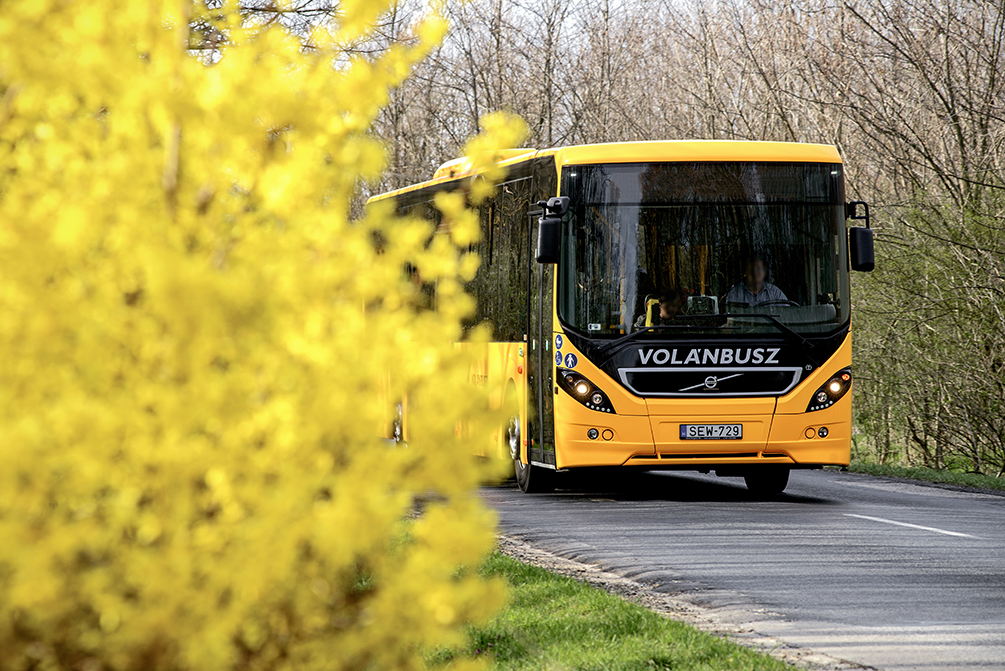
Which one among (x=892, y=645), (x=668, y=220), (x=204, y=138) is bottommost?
(x=892, y=645)

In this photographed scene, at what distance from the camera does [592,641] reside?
6.82 meters

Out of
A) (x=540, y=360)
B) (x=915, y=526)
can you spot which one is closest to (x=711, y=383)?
(x=540, y=360)

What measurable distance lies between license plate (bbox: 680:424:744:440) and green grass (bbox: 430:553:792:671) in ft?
19.1

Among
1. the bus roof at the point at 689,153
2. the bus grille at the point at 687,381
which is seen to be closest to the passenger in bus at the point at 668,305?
the bus grille at the point at 687,381

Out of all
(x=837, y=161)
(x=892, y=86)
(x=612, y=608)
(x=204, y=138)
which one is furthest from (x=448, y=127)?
(x=204, y=138)

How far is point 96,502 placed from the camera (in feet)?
9.32

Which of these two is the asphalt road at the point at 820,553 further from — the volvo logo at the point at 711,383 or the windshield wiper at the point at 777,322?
the windshield wiper at the point at 777,322

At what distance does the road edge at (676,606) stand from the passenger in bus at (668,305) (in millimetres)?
3283

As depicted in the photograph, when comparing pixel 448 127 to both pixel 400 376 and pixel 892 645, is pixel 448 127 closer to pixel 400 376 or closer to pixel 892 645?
pixel 892 645

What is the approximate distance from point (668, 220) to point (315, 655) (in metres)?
11.2

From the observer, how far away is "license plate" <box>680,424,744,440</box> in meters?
13.8

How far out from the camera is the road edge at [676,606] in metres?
6.63

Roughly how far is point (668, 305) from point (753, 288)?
32.2 inches

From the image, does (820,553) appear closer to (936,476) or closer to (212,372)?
(212,372)
